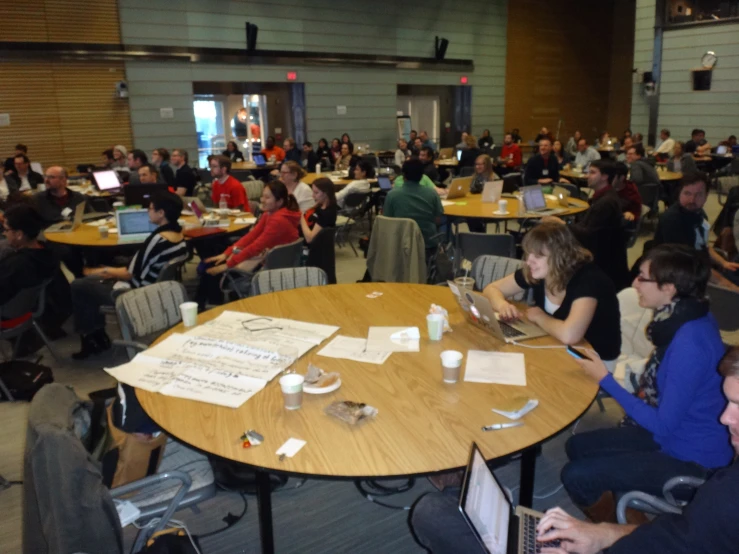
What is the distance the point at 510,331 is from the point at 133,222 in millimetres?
3476

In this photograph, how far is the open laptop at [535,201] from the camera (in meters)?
5.93

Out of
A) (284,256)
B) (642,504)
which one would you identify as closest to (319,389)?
(642,504)

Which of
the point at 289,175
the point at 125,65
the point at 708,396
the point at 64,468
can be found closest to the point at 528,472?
the point at 708,396

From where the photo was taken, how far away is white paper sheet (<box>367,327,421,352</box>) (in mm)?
2562

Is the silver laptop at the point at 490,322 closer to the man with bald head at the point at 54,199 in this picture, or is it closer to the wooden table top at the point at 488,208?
the wooden table top at the point at 488,208

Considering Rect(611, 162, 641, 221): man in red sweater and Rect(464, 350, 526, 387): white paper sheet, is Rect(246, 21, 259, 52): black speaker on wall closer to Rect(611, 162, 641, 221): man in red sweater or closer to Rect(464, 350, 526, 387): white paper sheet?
Rect(611, 162, 641, 221): man in red sweater

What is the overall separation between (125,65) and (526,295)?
33.4 ft

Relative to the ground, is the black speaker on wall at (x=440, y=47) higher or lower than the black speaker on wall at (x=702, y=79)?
higher

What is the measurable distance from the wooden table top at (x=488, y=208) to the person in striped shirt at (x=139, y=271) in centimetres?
267

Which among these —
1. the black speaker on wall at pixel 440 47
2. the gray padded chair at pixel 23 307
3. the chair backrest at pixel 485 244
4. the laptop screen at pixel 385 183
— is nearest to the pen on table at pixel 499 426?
the chair backrest at pixel 485 244

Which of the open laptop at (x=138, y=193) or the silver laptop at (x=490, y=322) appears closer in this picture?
the silver laptop at (x=490, y=322)

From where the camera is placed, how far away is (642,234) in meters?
8.52

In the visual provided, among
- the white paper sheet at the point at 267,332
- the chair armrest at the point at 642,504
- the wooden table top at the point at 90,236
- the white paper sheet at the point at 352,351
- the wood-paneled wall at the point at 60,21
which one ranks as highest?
the wood-paneled wall at the point at 60,21

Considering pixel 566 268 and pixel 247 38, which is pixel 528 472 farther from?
pixel 247 38
